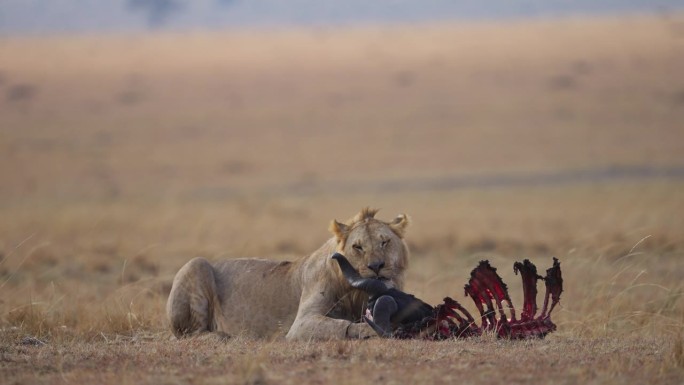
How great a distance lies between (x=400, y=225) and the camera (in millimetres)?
9133

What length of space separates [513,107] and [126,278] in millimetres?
42243

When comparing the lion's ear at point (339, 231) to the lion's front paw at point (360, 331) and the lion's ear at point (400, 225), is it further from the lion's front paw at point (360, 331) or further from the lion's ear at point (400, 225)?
the lion's front paw at point (360, 331)

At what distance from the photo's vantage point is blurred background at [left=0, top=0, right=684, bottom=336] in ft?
53.2

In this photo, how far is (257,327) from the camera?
31.4 feet

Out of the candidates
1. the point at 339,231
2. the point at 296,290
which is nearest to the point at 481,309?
the point at 339,231

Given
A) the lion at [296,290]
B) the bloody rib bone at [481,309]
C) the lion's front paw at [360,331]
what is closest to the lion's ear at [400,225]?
the lion at [296,290]

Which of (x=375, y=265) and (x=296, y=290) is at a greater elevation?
(x=375, y=265)

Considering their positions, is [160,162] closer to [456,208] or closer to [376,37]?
[456,208]

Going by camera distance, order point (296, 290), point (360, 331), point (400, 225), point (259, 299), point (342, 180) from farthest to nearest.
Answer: point (342, 180), point (259, 299), point (296, 290), point (400, 225), point (360, 331)

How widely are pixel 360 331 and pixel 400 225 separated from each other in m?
1.04

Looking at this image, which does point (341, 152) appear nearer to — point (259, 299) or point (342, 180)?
point (342, 180)

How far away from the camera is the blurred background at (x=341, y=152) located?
16219mm

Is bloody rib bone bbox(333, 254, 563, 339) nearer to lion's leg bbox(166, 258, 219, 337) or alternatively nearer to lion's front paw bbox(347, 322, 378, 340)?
lion's front paw bbox(347, 322, 378, 340)

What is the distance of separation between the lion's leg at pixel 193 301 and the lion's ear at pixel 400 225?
67.3 inches
